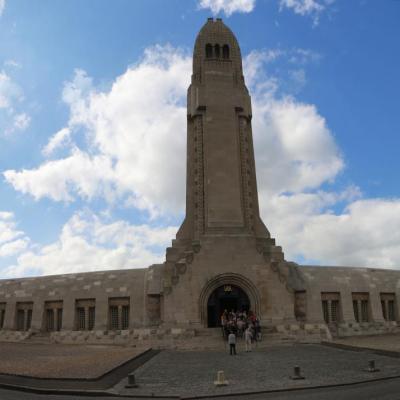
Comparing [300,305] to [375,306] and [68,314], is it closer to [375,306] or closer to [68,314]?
[375,306]

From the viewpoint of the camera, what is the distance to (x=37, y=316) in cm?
3444

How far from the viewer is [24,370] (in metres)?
16.2

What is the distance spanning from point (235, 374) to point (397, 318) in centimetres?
2646

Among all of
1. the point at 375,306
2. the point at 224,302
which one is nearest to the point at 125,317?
the point at 224,302

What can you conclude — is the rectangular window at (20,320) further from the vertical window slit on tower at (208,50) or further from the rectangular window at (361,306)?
the vertical window slit on tower at (208,50)

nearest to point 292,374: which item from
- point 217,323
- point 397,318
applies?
point 217,323

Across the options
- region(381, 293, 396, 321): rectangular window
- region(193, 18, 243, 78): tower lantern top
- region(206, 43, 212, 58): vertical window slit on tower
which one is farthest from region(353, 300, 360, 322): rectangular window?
region(206, 43, 212, 58): vertical window slit on tower

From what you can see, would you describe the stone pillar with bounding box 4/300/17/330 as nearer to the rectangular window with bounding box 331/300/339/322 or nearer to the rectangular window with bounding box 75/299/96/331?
the rectangular window with bounding box 75/299/96/331

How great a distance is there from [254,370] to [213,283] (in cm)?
1457

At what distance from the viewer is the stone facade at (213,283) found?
99.4 ft

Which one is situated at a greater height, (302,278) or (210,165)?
(210,165)

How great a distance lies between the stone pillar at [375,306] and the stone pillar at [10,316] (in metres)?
30.8

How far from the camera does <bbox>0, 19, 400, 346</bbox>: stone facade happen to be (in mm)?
30297

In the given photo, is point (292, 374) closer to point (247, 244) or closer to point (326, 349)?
point (326, 349)
